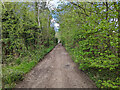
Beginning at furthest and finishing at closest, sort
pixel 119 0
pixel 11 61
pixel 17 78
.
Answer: pixel 11 61 < pixel 17 78 < pixel 119 0

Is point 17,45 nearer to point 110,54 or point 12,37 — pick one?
point 12,37

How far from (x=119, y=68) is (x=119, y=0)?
2753 mm

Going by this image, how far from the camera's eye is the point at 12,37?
388 inches

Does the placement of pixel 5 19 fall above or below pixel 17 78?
above

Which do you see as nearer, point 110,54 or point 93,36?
point 110,54

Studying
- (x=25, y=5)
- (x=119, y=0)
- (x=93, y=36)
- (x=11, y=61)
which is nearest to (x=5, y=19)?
(x=25, y=5)

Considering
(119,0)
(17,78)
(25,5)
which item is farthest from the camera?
(25,5)

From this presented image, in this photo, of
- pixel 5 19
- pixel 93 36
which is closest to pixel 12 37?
pixel 5 19

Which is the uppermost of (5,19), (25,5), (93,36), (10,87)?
(25,5)

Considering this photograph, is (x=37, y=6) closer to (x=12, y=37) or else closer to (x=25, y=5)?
(x=25, y=5)

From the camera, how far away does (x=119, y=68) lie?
3.78 meters

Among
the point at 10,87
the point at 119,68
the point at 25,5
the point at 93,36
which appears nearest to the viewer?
the point at 119,68

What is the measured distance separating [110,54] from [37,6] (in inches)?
490

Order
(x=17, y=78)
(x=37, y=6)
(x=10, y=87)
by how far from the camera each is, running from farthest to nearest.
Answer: (x=37, y=6), (x=17, y=78), (x=10, y=87)
